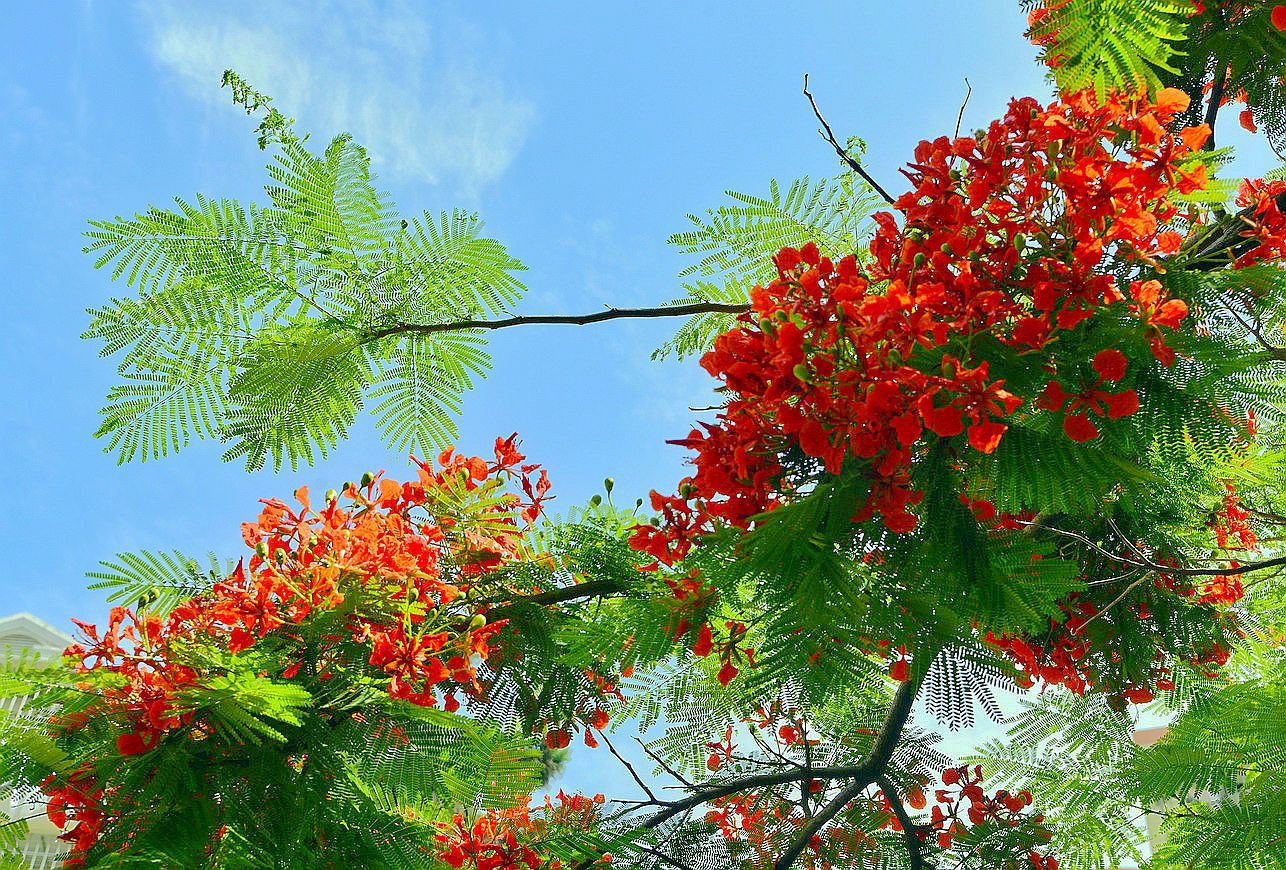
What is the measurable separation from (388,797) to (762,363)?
1.50m

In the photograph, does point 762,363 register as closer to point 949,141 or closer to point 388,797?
point 949,141

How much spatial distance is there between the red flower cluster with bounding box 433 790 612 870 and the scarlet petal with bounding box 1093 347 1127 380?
2.18 metres

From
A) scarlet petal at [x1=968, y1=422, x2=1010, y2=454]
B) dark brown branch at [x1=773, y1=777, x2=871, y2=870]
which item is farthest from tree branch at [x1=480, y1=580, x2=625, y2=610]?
dark brown branch at [x1=773, y1=777, x2=871, y2=870]

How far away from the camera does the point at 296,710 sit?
2355 millimetres

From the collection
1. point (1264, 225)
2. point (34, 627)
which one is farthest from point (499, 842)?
point (34, 627)

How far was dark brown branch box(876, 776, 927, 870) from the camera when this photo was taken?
4086mm

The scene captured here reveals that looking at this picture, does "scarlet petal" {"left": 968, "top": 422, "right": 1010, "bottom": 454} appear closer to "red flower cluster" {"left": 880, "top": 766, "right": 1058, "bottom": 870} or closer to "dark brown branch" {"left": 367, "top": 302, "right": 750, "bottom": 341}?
"dark brown branch" {"left": 367, "top": 302, "right": 750, "bottom": 341}

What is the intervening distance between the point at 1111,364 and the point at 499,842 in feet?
8.61

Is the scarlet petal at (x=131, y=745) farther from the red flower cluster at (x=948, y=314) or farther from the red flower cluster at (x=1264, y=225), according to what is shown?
the red flower cluster at (x=1264, y=225)

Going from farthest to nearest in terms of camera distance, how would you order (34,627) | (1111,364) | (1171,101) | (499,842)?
1. (34,627)
2. (499,842)
3. (1171,101)
4. (1111,364)

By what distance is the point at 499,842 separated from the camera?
3285 millimetres

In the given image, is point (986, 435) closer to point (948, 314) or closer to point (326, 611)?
point (948, 314)

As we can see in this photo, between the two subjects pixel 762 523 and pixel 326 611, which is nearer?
pixel 762 523

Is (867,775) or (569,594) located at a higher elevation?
(569,594)
